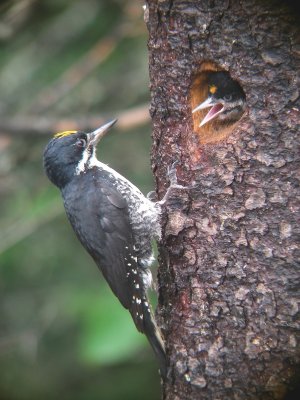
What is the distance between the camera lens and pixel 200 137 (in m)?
4.01

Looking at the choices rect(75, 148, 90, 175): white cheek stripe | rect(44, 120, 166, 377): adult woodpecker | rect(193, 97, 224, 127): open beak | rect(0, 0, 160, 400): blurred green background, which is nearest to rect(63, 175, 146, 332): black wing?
rect(44, 120, 166, 377): adult woodpecker

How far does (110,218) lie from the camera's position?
4.60 meters

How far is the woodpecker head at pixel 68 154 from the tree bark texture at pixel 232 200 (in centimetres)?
88

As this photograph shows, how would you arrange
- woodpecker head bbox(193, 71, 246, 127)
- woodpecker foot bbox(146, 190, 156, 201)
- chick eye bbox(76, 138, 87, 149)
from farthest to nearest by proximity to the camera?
chick eye bbox(76, 138, 87, 149) < woodpecker foot bbox(146, 190, 156, 201) < woodpecker head bbox(193, 71, 246, 127)

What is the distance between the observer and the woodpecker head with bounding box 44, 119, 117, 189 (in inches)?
187

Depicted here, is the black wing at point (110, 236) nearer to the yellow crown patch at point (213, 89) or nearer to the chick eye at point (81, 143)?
the chick eye at point (81, 143)

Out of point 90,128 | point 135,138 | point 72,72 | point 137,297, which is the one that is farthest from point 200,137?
point 135,138

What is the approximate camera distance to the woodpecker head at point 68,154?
4762 millimetres

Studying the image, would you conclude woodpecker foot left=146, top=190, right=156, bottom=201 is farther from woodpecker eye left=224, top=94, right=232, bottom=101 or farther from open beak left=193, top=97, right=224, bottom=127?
woodpecker eye left=224, top=94, right=232, bottom=101

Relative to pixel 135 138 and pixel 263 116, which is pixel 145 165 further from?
pixel 263 116

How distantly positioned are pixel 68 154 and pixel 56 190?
144 centimetres

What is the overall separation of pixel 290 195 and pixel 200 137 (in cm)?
62

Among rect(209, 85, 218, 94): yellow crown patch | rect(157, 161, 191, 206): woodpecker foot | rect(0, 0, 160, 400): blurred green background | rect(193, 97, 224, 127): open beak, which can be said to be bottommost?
rect(0, 0, 160, 400): blurred green background

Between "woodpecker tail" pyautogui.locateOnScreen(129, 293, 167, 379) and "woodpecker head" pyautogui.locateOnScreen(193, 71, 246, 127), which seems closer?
"woodpecker head" pyautogui.locateOnScreen(193, 71, 246, 127)
